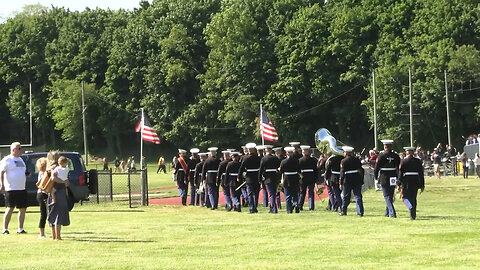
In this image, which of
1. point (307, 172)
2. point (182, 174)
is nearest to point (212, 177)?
point (182, 174)

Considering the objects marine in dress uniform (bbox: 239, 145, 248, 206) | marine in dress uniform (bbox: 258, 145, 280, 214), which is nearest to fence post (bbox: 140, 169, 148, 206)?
marine in dress uniform (bbox: 239, 145, 248, 206)

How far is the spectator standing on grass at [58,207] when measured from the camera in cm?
2119

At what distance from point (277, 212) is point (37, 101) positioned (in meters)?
86.2

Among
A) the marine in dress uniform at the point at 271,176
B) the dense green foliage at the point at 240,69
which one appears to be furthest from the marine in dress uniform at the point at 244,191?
the dense green foliage at the point at 240,69

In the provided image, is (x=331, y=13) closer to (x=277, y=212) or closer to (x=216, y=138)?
(x=216, y=138)

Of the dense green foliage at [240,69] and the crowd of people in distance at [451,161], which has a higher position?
the dense green foliage at [240,69]

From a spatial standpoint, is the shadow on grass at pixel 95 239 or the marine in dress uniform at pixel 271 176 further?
the marine in dress uniform at pixel 271 176

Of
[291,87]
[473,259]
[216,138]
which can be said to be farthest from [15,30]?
[473,259]

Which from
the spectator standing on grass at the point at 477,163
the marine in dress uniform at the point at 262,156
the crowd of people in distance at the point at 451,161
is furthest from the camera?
the crowd of people in distance at the point at 451,161

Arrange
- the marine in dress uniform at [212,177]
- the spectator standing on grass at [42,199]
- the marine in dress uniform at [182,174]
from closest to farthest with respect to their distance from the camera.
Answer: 1. the spectator standing on grass at [42,199]
2. the marine in dress uniform at [212,177]
3. the marine in dress uniform at [182,174]

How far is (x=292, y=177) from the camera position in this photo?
2988cm

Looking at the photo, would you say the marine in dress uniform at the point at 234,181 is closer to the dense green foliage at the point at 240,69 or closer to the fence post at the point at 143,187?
the fence post at the point at 143,187

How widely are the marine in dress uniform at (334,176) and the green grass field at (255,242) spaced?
710 mm

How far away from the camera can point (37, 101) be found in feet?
371
